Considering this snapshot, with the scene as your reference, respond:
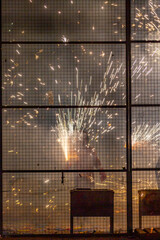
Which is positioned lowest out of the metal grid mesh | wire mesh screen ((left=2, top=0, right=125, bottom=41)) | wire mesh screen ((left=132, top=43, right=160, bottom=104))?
the metal grid mesh

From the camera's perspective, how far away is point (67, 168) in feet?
12.5

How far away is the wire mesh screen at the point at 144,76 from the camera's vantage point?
3.85 meters

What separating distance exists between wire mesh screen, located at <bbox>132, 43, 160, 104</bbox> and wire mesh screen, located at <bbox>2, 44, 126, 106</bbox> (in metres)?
0.19

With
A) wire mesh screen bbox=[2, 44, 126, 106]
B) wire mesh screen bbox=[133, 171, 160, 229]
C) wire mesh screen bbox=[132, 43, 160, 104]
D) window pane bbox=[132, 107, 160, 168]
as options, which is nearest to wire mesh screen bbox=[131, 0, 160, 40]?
wire mesh screen bbox=[132, 43, 160, 104]

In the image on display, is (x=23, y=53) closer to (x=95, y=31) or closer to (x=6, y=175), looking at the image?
(x=95, y=31)

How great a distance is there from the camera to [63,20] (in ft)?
12.5

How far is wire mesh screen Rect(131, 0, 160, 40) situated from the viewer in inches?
150

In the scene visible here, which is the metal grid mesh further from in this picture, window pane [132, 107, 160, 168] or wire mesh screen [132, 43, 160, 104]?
wire mesh screen [132, 43, 160, 104]

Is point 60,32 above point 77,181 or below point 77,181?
above

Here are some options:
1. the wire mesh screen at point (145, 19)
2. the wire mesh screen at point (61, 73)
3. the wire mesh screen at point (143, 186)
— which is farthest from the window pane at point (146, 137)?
the wire mesh screen at point (145, 19)

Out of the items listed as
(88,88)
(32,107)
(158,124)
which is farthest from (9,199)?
(158,124)

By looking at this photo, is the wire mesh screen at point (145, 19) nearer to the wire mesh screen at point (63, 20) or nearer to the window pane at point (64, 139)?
the wire mesh screen at point (63, 20)

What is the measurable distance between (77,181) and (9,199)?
109cm

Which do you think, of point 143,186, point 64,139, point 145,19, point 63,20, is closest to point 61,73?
point 63,20
